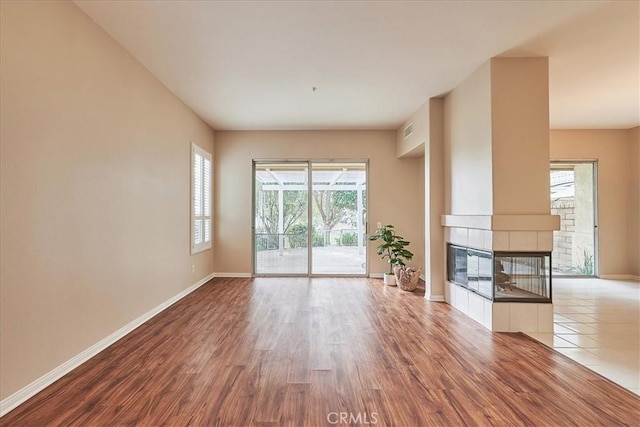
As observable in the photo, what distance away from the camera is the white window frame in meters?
4.93

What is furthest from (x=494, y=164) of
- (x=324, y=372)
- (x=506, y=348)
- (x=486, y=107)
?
(x=324, y=372)

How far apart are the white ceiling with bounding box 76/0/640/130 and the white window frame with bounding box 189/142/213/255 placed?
95 centimetres

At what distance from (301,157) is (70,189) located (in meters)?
4.07

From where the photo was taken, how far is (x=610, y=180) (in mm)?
6020

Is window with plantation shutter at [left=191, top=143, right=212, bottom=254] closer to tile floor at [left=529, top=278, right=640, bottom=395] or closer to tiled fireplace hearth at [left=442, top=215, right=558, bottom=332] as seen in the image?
tiled fireplace hearth at [left=442, top=215, right=558, bottom=332]

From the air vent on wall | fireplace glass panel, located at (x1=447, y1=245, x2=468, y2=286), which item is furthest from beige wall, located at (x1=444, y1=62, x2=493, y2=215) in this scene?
the air vent on wall

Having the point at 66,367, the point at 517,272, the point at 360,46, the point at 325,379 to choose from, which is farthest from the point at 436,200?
the point at 66,367

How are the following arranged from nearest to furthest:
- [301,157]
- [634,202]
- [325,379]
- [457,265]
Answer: [325,379], [457,265], [634,202], [301,157]

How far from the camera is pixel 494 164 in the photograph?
10.6 ft

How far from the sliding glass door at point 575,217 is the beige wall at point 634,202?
24.5 inches

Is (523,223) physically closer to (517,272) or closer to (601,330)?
(517,272)

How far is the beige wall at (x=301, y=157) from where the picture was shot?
19.6 ft

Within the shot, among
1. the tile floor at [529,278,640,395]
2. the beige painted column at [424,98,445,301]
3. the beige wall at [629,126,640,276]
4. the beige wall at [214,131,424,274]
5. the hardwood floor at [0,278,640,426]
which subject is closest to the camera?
the hardwood floor at [0,278,640,426]

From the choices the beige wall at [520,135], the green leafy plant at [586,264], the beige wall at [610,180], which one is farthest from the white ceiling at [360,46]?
the green leafy plant at [586,264]
